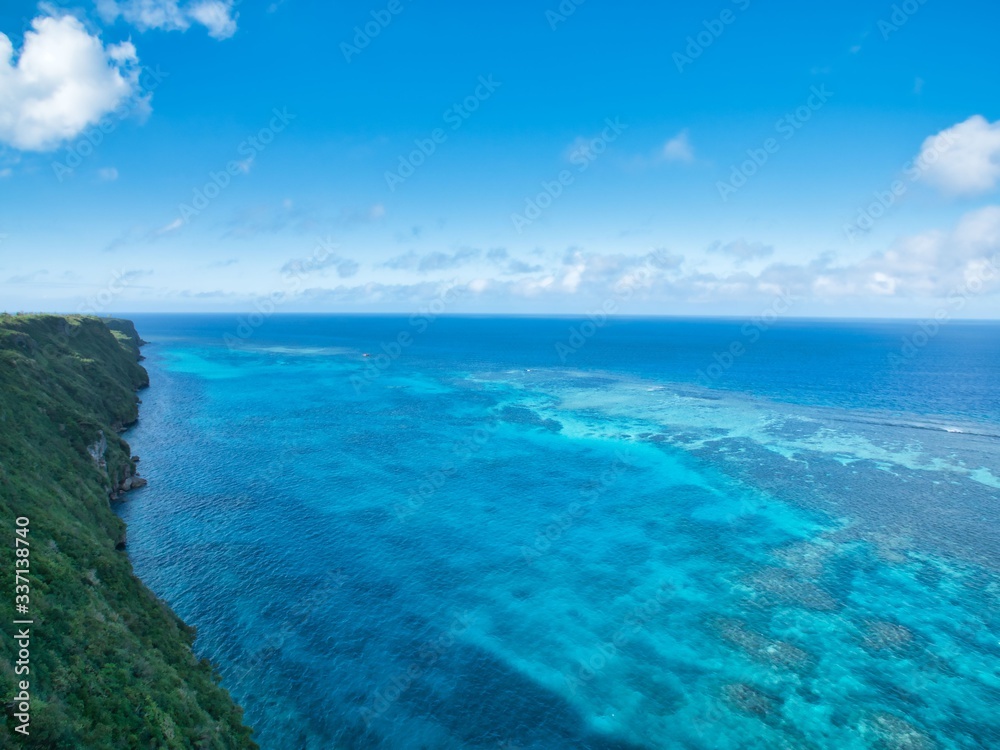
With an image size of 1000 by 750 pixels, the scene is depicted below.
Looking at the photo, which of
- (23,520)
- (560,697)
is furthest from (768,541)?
(23,520)

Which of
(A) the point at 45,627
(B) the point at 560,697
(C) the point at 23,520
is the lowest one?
(B) the point at 560,697

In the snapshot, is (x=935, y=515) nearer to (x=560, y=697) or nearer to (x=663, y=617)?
(x=663, y=617)
